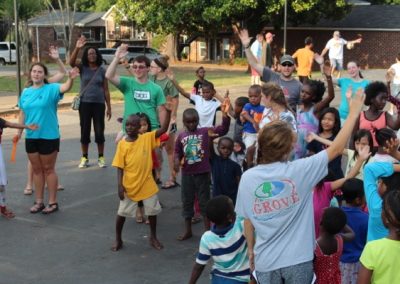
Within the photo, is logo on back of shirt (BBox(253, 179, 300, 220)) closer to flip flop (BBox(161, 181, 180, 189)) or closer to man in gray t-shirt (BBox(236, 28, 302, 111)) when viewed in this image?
man in gray t-shirt (BBox(236, 28, 302, 111))

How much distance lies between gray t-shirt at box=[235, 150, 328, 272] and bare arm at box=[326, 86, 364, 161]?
0.18 ft

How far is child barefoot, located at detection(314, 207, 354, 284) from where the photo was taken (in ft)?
12.1

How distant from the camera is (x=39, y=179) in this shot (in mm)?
7500

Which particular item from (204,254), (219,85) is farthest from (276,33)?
(204,254)

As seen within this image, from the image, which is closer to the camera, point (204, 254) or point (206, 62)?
point (204, 254)

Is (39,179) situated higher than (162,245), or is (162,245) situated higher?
(39,179)

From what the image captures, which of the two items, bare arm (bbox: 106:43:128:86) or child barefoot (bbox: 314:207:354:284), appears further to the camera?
bare arm (bbox: 106:43:128:86)

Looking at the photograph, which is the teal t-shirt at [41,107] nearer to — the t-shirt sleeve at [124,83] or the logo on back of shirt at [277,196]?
the t-shirt sleeve at [124,83]

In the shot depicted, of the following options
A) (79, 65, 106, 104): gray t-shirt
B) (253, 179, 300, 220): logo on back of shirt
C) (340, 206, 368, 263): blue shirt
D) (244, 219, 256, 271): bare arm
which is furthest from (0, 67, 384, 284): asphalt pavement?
(253, 179, 300, 220): logo on back of shirt

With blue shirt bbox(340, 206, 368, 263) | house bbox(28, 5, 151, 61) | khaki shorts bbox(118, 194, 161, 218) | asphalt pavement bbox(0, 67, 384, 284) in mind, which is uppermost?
house bbox(28, 5, 151, 61)

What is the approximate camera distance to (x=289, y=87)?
712 cm

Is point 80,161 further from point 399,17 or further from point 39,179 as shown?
point 399,17

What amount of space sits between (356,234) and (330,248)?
716mm

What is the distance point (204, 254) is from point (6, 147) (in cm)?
857
